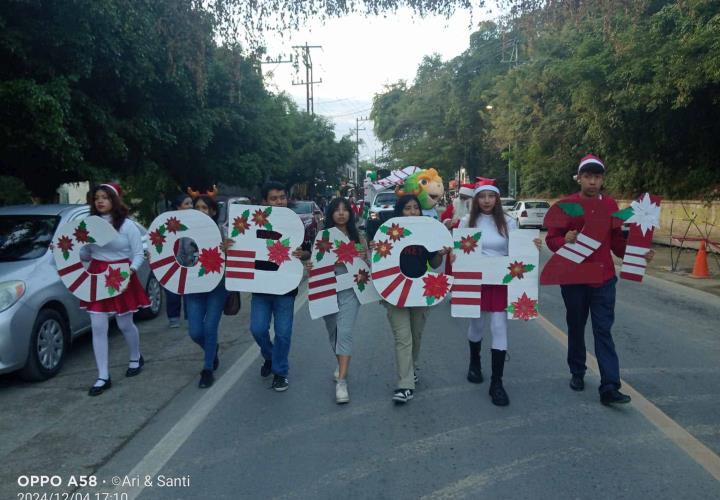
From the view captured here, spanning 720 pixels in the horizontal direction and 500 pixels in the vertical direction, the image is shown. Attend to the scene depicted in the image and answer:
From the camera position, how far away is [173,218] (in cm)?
582

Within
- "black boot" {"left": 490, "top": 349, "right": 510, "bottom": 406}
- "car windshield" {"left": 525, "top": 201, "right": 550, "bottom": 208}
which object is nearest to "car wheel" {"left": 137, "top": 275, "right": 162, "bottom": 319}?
"black boot" {"left": 490, "top": 349, "right": 510, "bottom": 406}

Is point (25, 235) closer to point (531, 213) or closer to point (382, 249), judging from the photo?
point (382, 249)

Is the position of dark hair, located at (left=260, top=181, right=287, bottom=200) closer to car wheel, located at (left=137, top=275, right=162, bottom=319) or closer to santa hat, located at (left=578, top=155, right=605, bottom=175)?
santa hat, located at (left=578, top=155, right=605, bottom=175)

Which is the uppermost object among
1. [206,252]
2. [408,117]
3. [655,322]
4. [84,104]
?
[408,117]

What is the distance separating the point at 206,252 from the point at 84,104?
20.4ft

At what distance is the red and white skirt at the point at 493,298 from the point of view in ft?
17.0

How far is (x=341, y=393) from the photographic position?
17.0ft

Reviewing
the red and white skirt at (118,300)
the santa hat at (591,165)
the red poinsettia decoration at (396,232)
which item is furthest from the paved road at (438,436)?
the santa hat at (591,165)

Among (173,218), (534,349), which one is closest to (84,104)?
(173,218)

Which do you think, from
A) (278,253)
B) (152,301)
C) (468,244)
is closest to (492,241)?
(468,244)

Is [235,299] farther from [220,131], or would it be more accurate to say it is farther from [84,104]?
[220,131]

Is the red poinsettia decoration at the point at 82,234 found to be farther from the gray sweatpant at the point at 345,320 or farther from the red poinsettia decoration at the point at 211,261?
the gray sweatpant at the point at 345,320

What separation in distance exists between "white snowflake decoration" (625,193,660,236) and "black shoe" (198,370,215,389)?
369 cm

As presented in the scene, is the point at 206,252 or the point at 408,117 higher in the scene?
the point at 408,117
